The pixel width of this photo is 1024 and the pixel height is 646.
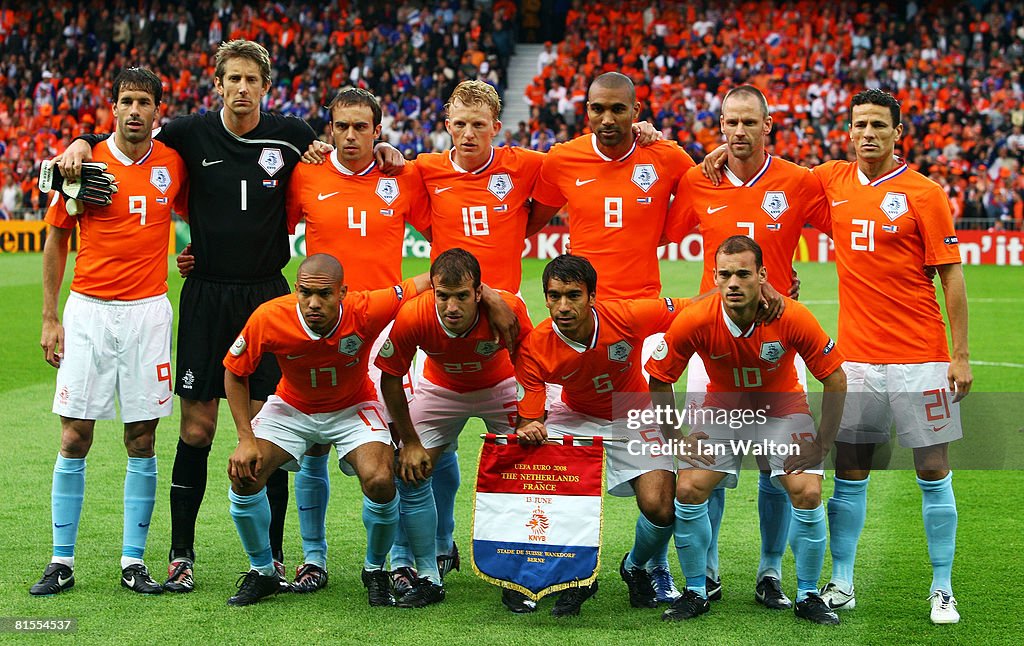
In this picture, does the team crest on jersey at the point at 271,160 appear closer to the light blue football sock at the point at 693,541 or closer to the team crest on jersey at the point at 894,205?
the light blue football sock at the point at 693,541

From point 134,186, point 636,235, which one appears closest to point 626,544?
point 636,235

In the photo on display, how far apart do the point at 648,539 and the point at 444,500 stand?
4.09 ft

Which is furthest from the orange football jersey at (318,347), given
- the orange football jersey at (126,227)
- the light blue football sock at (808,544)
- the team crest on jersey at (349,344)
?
the light blue football sock at (808,544)

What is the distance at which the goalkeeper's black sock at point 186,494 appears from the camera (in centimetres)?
589

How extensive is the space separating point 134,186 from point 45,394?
587 centimetres

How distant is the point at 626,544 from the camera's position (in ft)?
21.7

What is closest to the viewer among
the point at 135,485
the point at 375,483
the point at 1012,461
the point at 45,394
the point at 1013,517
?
the point at 375,483

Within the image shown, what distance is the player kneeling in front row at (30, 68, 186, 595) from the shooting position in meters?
5.77

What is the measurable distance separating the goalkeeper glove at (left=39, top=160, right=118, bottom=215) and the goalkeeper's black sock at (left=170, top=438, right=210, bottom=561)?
126 cm

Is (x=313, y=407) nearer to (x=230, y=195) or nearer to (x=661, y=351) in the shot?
(x=230, y=195)

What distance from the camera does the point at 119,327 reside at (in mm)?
5832

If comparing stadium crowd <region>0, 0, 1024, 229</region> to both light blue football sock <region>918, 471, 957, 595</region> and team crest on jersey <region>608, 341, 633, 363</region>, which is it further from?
team crest on jersey <region>608, 341, 633, 363</region>

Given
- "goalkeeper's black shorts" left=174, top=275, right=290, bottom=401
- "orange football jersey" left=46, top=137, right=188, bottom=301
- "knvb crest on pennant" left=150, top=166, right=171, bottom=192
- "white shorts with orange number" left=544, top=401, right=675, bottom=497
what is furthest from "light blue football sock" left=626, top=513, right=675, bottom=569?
"knvb crest on pennant" left=150, top=166, right=171, bottom=192

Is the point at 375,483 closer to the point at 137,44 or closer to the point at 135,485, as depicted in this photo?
the point at 135,485
